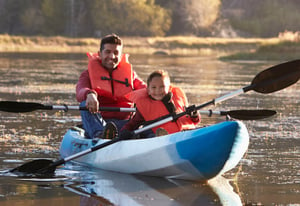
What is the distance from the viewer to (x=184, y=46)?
1925 inches

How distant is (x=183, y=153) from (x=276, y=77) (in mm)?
1184

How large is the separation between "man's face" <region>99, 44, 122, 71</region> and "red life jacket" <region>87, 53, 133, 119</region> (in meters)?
0.06

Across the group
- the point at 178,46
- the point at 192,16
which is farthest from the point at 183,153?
the point at 192,16

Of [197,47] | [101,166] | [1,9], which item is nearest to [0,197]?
[101,166]

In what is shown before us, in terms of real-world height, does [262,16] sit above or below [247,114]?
above

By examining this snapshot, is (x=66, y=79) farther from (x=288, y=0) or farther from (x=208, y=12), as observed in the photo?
(x=288, y=0)

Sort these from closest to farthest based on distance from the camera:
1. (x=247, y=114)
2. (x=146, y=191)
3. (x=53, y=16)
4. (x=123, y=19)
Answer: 1. (x=146, y=191)
2. (x=247, y=114)
3. (x=123, y=19)
4. (x=53, y=16)

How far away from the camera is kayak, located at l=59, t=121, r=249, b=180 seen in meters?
6.55

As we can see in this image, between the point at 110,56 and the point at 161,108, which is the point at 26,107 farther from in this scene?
the point at 161,108

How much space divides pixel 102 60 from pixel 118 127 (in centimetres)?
69

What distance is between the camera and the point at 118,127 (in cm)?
836

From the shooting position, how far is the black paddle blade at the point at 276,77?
7.34 meters

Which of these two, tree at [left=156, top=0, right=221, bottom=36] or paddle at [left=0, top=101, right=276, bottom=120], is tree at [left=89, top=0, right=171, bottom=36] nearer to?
tree at [left=156, top=0, right=221, bottom=36]

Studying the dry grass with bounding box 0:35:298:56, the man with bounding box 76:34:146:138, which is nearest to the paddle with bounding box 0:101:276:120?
the man with bounding box 76:34:146:138
